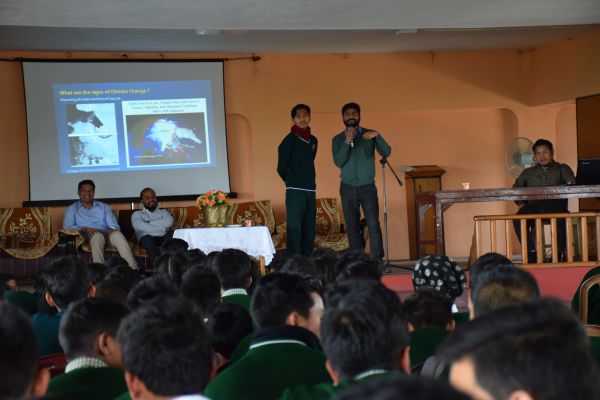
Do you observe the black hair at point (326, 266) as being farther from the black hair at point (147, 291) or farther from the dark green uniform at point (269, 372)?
the dark green uniform at point (269, 372)

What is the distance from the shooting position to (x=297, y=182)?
6922mm

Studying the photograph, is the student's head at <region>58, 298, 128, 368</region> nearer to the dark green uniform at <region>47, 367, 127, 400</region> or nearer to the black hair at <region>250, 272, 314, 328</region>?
the dark green uniform at <region>47, 367, 127, 400</region>

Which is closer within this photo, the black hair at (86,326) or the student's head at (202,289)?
the black hair at (86,326)

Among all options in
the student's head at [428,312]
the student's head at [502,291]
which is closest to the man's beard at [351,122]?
the student's head at [428,312]

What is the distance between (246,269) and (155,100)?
19.5 feet

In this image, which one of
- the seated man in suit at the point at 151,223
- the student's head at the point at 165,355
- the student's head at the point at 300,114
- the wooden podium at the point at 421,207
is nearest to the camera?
the student's head at the point at 165,355

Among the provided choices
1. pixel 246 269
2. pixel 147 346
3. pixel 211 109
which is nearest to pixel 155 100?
pixel 211 109

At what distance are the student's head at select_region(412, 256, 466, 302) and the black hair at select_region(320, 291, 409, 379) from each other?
1.90 metres

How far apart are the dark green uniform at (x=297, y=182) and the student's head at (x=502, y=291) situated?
4.66 m

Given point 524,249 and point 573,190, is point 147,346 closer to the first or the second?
point 524,249

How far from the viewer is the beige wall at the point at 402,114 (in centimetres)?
→ 959

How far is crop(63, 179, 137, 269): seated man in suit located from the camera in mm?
8398

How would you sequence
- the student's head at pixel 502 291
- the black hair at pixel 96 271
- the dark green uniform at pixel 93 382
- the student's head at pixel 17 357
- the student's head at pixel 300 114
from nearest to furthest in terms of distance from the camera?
the student's head at pixel 17 357
the dark green uniform at pixel 93 382
the student's head at pixel 502 291
the black hair at pixel 96 271
the student's head at pixel 300 114

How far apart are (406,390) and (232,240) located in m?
6.41
